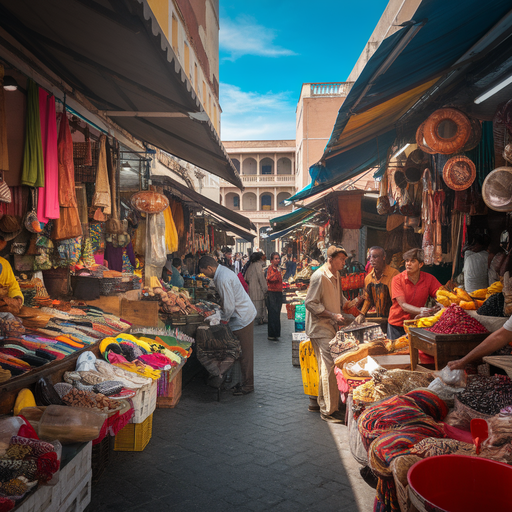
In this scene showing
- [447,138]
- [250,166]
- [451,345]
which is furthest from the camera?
[250,166]

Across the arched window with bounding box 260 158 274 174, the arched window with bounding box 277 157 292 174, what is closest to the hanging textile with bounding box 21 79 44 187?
the arched window with bounding box 277 157 292 174

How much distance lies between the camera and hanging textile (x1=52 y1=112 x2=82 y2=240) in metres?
3.79

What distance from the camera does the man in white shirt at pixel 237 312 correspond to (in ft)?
18.4

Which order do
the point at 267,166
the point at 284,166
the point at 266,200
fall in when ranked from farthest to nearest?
1. the point at 267,166
2. the point at 266,200
3. the point at 284,166

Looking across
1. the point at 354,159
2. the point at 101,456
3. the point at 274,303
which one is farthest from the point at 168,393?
the point at 274,303

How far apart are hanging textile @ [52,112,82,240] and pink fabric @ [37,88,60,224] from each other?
10cm

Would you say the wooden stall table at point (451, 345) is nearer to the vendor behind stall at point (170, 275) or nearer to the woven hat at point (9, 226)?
the woven hat at point (9, 226)

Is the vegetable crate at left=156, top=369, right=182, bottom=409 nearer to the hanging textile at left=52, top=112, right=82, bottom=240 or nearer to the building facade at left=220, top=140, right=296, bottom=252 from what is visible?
the hanging textile at left=52, top=112, right=82, bottom=240

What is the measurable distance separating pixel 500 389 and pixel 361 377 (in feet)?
3.96

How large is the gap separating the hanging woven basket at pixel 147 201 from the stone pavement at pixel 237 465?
2.65m

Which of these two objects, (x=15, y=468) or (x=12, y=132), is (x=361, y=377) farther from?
(x=12, y=132)

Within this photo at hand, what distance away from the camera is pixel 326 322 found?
478 cm

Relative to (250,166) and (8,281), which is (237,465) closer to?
(8,281)

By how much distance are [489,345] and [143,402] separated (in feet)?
8.58
